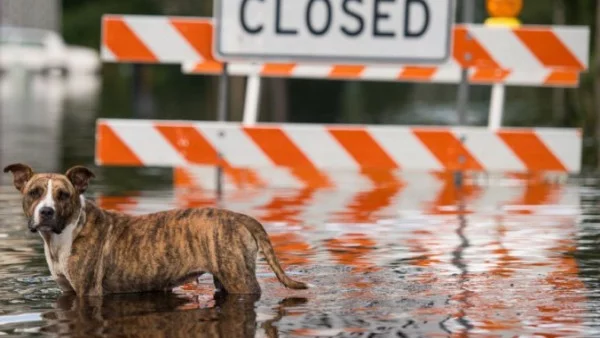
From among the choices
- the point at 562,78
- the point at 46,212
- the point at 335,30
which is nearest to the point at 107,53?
the point at 335,30

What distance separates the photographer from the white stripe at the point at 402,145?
15547 mm

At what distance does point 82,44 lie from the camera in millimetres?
83500

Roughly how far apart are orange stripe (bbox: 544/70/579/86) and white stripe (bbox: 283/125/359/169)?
298 centimetres

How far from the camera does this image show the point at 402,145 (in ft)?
51.1

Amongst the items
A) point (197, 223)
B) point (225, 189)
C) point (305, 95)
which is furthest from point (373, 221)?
point (305, 95)

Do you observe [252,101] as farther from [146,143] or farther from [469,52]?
[469,52]

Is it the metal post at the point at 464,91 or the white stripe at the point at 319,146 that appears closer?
the white stripe at the point at 319,146

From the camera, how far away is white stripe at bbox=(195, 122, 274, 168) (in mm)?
15547

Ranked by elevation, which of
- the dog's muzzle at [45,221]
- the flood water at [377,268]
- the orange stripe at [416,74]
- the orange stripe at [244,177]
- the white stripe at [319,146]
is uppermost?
the orange stripe at [416,74]

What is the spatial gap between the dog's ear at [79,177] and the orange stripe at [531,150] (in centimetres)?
642

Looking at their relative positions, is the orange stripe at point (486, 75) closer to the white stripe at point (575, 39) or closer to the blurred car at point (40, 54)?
the white stripe at point (575, 39)

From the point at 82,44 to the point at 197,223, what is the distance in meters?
74.3

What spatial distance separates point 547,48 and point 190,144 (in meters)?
2.95

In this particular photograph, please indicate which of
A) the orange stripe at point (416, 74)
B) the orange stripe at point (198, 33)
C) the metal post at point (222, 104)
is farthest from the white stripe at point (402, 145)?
the orange stripe at point (416, 74)
